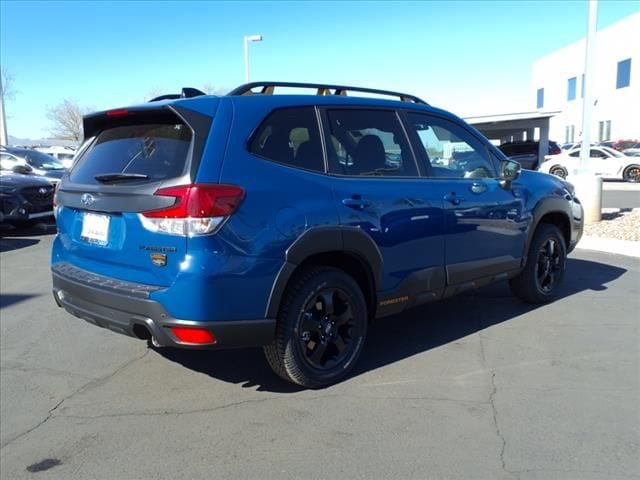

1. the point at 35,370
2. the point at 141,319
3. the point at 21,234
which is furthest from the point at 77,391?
the point at 21,234

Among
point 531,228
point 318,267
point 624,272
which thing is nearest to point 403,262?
point 318,267

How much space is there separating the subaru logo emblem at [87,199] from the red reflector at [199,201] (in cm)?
64

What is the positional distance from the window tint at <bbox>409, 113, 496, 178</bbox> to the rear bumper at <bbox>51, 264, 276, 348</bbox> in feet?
6.56

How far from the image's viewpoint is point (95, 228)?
11.9ft

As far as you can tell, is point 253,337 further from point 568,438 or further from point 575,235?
point 575,235

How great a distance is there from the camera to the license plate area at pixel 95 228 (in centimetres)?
353

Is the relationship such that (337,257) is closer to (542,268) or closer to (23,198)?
(542,268)

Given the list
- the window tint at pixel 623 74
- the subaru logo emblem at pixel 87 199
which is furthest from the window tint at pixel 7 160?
the window tint at pixel 623 74

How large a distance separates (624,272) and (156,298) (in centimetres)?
633

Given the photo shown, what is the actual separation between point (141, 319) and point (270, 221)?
924 mm

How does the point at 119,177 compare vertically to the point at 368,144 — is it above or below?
below

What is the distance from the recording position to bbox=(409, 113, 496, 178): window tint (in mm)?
4568

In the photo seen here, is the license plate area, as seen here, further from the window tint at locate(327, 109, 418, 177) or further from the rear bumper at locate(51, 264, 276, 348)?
the window tint at locate(327, 109, 418, 177)

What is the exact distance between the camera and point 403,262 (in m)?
4.12
